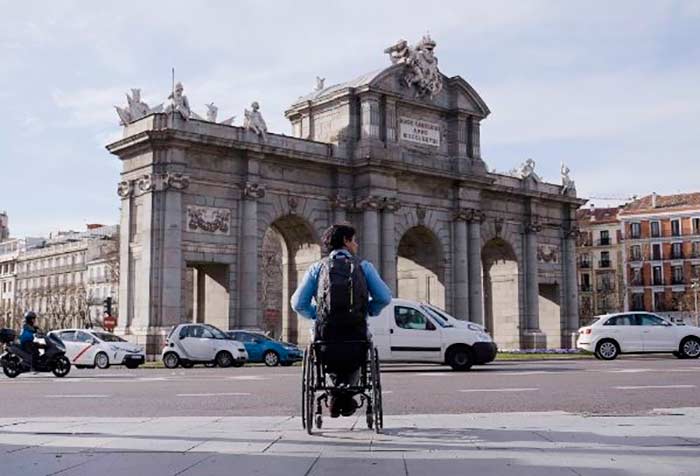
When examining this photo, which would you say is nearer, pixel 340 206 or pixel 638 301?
pixel 340 206

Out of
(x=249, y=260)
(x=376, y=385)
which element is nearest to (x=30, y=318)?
(x=249, y=260)

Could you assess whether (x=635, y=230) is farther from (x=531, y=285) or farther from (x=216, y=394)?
(x=216, y=394)

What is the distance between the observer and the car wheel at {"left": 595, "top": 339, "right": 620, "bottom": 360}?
→ 28.0 m

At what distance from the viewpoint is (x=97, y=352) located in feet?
97.0

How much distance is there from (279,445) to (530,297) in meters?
42.3

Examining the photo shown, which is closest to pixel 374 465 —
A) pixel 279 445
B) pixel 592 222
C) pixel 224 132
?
pixel 279 445

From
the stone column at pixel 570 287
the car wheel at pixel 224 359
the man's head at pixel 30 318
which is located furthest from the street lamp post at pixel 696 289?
the man's head at pixel 30 318

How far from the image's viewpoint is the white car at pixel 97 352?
96.6 ft

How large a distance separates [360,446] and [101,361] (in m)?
24.4

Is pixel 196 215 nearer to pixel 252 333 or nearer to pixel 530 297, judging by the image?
pixel 252 333

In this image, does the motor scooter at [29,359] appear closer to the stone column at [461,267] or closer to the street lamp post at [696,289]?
the stone column at [461,267]

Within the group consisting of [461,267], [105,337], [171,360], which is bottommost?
[171,360]

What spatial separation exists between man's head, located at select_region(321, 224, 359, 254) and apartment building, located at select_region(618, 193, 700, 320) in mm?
80013

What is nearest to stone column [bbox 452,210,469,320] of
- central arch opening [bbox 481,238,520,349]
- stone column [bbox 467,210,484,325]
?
stone column [bbox 467,210,484,325]
